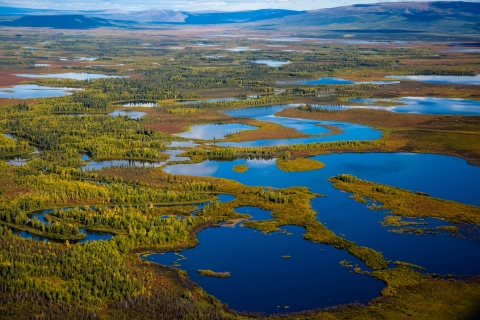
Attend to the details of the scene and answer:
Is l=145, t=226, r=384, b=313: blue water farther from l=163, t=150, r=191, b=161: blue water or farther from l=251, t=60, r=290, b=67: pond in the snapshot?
l=251, t=60, r=290, b=67: pond

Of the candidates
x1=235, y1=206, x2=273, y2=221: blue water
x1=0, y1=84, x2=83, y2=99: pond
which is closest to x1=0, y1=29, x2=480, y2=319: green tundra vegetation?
x1=235, y1=206, x2=273, y2=221: blue water

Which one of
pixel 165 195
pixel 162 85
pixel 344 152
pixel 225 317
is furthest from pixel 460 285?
pixel 162 85

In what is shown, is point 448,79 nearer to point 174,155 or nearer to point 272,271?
point 174,155

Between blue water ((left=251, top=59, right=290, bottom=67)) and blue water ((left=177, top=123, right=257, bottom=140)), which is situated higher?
blue water ((left=251, top=59, right=290, bottom=67))

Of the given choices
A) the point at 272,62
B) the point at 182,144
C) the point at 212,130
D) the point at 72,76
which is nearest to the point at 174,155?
the point at 182,144

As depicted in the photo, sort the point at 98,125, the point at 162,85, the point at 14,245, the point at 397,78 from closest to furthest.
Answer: the point at 14,245 → the point at 98,125 → the point at 162,85 → the point at 397,78

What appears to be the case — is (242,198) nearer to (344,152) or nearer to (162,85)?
(344,152)

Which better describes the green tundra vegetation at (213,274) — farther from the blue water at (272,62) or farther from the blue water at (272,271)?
the blue water at (272,62)
